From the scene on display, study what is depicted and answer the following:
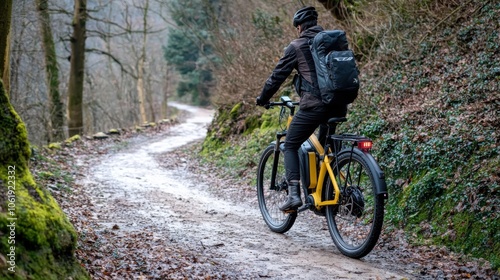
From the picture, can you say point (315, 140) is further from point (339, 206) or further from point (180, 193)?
point (180, 193)

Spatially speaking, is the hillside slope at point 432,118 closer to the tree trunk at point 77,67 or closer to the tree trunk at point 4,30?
the tree trunk at point 4,30

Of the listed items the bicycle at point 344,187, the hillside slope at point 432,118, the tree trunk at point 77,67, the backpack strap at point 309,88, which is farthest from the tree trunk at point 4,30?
the tree trunk at point 77,67

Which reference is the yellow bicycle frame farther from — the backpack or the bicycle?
the backpack

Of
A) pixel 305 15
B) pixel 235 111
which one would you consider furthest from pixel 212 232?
pixel 235 111

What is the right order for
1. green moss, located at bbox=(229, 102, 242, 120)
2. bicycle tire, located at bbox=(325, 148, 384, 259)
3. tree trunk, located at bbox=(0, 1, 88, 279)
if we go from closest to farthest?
1. tree trunk, located at bbox=(0, 1, 88, 279)
2. bicycle tire, located at bbox=(325, 148, 384, 259)
3. green moss, located at bbox=(229, 102, 242, 120)

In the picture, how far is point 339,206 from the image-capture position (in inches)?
216

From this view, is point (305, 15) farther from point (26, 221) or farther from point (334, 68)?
point (26, 221)

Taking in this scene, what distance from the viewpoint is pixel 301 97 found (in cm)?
566

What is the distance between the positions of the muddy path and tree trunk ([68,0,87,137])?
9225mm

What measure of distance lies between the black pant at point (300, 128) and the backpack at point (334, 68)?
24 cm

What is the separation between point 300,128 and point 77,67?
16037 mm

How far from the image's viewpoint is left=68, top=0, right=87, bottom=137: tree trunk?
1973 centimetres

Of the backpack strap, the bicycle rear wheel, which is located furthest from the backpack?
the bicycle rear wheel

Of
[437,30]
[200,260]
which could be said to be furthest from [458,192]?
[437,30]
